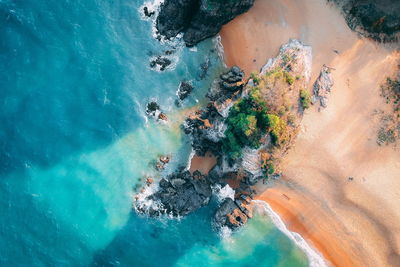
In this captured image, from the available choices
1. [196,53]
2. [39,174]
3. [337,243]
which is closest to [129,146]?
[39,174]

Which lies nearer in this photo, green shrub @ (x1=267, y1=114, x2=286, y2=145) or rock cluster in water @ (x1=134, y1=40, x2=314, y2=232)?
green shrub @ (x1=267, y1=114, x2=286, y2=145)

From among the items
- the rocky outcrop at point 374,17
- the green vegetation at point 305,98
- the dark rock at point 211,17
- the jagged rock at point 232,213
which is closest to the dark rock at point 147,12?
the dark rock at point 211,17

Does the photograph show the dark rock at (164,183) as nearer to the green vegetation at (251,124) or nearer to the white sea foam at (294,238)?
the green vegetation at (251,124)

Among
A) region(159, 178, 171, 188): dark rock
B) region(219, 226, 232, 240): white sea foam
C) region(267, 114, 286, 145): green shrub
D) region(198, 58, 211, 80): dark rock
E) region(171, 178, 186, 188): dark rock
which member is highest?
region(198, 58, 211, 80): dark rock

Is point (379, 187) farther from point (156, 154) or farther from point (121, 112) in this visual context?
point (121, 112)

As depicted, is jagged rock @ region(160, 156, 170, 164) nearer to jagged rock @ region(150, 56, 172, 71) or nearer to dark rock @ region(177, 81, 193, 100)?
dark rock @ region(177, 81, 193, 100)

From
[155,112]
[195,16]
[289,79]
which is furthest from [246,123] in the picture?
[195,16]

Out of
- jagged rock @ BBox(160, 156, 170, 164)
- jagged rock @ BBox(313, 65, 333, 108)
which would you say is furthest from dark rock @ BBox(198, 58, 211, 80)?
jagged rock @ BBox(313, 65, 333, 108)
